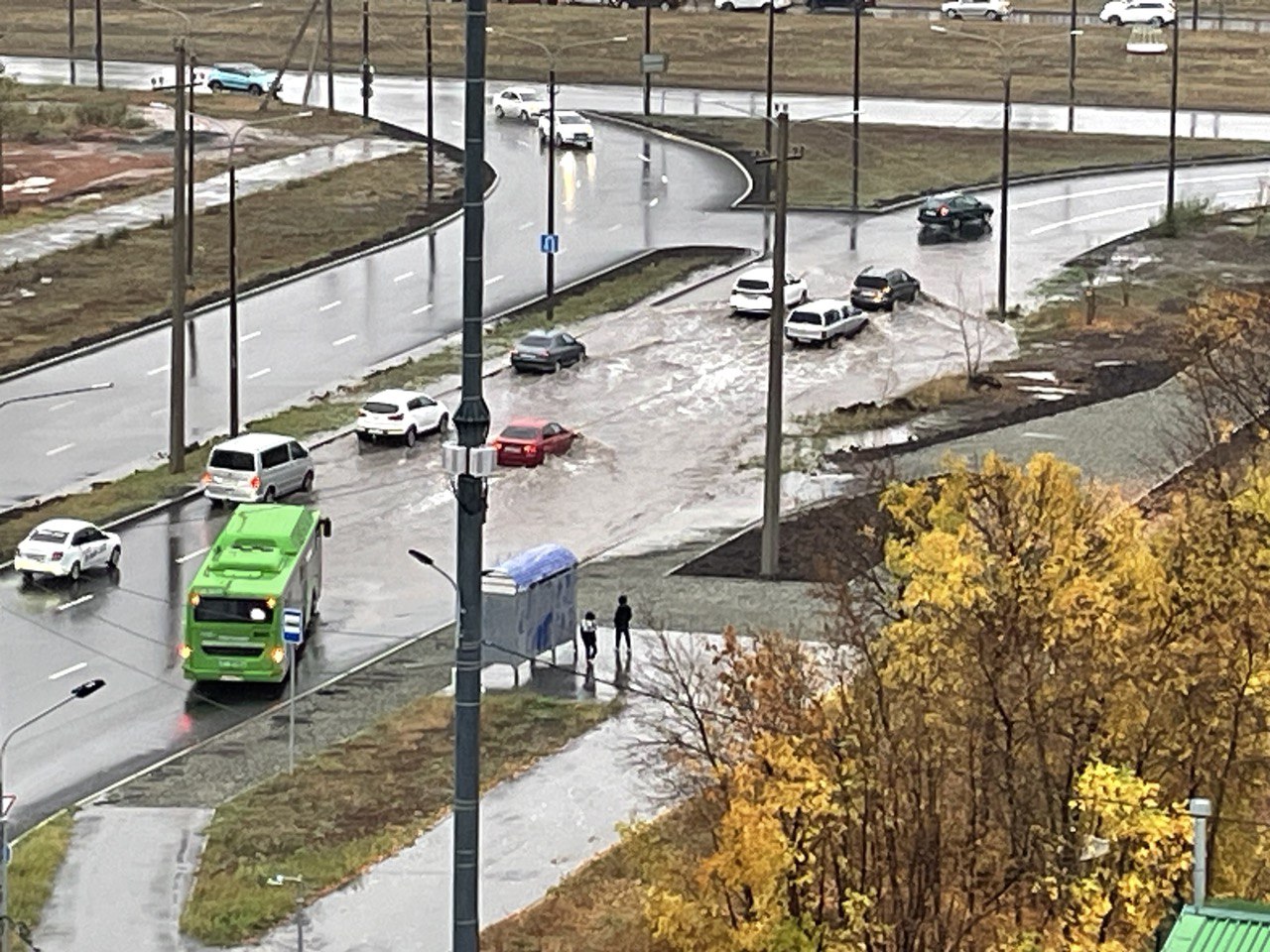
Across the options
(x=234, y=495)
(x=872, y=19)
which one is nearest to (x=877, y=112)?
(x=872, y=19)

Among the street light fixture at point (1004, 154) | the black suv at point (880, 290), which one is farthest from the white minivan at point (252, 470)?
the street light fixture at point (1004, 154)

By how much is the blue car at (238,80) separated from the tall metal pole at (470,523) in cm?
10431

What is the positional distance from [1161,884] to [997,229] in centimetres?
7302

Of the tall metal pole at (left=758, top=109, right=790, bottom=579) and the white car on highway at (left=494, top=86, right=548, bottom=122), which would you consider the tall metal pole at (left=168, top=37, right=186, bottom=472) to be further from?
the white car on highway at (left=494, top=86, right=548, bottom=122)

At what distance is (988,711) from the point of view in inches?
1403

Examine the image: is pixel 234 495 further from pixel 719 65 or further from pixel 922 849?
pixel 719 65

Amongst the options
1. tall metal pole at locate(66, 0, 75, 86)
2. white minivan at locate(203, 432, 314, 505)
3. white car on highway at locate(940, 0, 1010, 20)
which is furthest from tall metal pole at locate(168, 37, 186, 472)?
white car on highway at locate(940, 0, 1010, 20)

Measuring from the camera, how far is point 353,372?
83250 mm

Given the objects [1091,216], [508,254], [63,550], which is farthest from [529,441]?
[1091,216]

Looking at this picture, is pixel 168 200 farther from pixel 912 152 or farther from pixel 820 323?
pixel 912 152

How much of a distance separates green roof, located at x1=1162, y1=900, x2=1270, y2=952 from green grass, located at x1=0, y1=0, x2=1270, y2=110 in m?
105

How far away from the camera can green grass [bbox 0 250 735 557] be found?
67.2 meters

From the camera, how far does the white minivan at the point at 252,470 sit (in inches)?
2672

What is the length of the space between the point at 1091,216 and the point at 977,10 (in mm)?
43844
